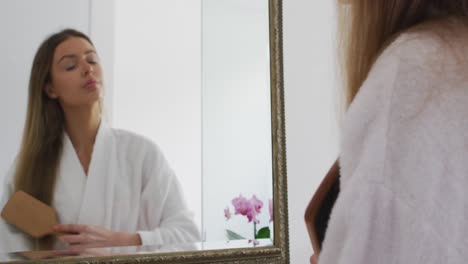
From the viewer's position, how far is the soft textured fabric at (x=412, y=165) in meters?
0.34

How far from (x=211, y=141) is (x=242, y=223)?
18 centimetres

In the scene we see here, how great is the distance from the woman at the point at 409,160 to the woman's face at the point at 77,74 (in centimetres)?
56

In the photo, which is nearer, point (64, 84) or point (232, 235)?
point (64, 84)

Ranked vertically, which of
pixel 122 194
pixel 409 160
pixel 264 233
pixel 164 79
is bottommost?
pixel 264 233

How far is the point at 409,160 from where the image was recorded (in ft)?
1.13

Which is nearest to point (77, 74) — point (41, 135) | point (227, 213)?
point (41, 135)

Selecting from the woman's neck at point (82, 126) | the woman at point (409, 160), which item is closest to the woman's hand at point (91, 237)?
the woman's neck at point (82, 126)

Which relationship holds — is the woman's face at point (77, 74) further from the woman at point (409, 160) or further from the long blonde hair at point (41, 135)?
the woman at point (409, 160)

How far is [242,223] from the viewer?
38.3 inches

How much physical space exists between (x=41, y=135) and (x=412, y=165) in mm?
626

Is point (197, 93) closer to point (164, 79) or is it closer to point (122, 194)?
point (164, 79)

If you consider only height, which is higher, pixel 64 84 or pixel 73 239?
pixel 64 84

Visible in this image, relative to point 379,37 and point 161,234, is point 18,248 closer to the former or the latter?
point 161,234

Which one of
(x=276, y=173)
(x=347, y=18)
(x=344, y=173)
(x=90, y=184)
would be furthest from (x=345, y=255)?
(x=276, y=173)
